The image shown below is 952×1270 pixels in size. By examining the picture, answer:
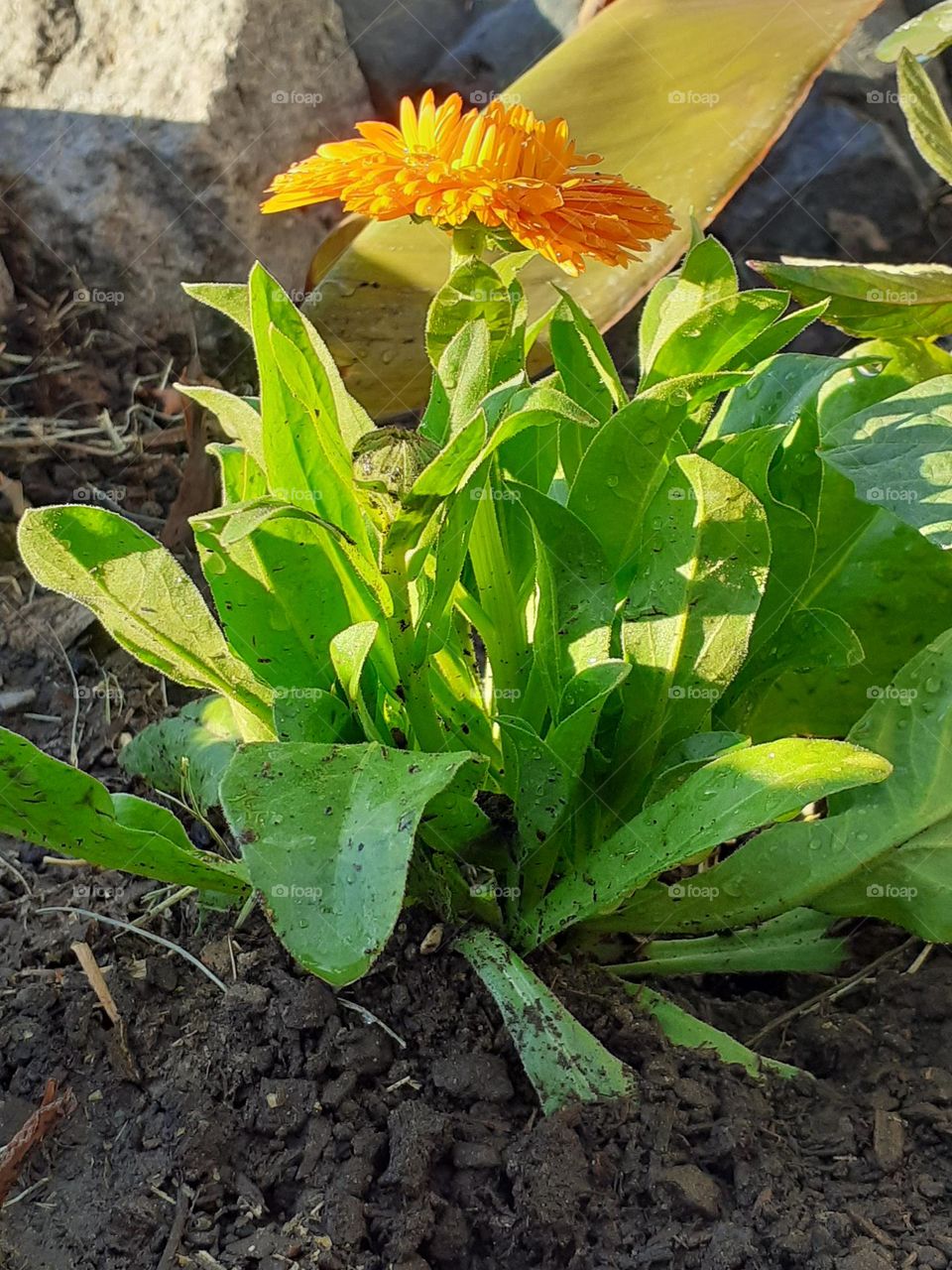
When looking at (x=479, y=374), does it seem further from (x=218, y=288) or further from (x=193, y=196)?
(x=193, y=196)

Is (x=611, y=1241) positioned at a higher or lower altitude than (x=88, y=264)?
lower

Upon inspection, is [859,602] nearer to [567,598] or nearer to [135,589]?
[567,598]

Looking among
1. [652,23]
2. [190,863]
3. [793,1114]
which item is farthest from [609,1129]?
[652,23]

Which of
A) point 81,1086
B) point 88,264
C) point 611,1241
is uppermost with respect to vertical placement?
point 88,264

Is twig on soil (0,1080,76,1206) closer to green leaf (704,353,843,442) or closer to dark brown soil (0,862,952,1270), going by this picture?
dark brown soil (0,862,952,1270)

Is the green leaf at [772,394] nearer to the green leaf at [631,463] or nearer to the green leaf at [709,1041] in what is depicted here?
the green leaf at [631,463]

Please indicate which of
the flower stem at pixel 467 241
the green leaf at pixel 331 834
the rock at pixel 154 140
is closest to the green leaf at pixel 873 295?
the flower stem at pixel 467 241

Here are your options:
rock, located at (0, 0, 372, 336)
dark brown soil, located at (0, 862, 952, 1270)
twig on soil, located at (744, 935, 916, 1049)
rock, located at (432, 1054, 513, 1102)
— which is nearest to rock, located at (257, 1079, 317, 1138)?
dark brown soil, located at (0, 862, 952, 1270)
